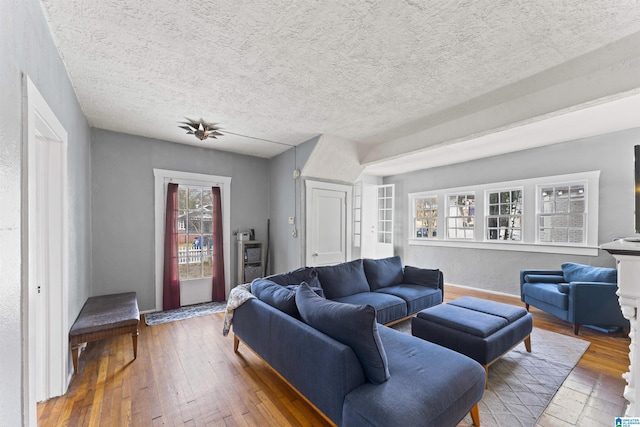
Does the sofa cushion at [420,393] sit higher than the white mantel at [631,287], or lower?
lower

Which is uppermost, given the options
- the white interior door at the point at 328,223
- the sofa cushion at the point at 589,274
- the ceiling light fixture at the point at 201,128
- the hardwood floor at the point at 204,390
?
the ceiling light fixture at the point at 201,128

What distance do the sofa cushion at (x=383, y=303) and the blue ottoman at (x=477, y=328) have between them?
378 millimetres

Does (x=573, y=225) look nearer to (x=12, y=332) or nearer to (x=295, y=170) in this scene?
(x=295, y=170)

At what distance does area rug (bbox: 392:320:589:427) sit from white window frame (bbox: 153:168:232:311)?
3.92 meters

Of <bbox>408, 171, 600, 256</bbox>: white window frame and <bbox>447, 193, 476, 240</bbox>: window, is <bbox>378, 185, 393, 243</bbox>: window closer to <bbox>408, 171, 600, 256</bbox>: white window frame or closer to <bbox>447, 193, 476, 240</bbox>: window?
<bbox>408, 171, 600, 256</bbox>: white window frame

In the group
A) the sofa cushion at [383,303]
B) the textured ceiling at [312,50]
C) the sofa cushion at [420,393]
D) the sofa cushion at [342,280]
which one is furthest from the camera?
the sofa cushion at [342,280]

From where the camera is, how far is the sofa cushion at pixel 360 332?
148 centimetres

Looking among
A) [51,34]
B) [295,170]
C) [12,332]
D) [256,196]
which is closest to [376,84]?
[295,170]

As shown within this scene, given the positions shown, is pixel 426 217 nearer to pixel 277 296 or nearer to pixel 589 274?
pixel 589 274

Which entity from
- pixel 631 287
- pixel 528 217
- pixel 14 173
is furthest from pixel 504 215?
pixel 14 173

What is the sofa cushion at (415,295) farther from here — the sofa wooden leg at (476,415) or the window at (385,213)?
the window at (385,213)

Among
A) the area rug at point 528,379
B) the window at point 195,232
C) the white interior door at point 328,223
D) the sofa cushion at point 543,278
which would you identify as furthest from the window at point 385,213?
the window at point 195,232

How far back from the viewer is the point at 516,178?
481 cm

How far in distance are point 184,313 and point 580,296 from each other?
5241mm
